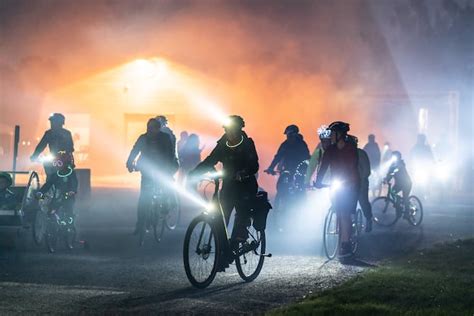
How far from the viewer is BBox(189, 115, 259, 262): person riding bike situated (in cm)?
902

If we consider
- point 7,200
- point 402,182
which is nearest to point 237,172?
point 7,200

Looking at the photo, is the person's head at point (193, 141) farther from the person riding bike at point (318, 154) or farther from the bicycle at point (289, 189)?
the person riding bike at point (318, 154)

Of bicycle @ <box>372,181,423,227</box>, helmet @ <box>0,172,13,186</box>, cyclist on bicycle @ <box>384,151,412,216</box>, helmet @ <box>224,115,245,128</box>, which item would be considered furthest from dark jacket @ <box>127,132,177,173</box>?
cyclist on bicycle @ <box>384,151,412,216</box>

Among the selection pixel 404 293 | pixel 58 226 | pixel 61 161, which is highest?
pixel 61 161

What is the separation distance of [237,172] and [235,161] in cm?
18

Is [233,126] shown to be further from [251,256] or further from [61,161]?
[61,161]

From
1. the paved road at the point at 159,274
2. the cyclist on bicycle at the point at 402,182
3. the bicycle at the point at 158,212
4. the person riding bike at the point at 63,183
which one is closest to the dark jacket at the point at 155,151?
the bicycle at the point at 158,212

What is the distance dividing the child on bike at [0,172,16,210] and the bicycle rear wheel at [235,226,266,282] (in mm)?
3599

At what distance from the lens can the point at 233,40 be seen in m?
32.1

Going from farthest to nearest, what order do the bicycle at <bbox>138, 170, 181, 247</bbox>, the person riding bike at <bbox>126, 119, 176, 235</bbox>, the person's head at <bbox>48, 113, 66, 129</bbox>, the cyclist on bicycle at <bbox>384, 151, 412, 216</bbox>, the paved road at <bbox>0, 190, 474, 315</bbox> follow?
1. the cyclist on bicycle at <bbox>384, 151, 412, 216</bbox>
2. the person's head at <bbox>48, 113, 66, 129</bbox>
3. the person riding bike at <bbox>126, 119, 176, 235</bbox>
4. the bicycle at <bbox>138, 170, 181, 247</bbox>
5. the paved road at <bbox>0, 190, 474, 315</bbox>

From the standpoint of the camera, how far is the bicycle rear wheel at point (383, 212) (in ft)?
52.0

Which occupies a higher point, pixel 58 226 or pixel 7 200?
pixel 7 200

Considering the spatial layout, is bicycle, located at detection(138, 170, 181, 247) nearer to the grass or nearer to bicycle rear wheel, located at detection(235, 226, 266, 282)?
bicycle rear wheel, located at detection(235, 226, 266, 282)

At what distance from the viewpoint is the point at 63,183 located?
11.6 m
